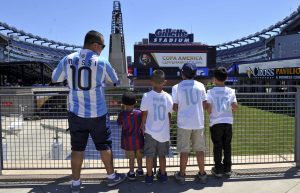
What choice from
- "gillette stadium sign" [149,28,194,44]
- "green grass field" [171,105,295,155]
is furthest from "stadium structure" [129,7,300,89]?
"green grass field" [171,105,295,155]

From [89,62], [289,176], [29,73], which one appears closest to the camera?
[89,62]

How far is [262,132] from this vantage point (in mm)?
6324

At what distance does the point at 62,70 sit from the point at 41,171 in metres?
2.01

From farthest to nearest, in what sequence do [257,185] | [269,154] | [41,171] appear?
[269,154]
[41,171]
[257,185]

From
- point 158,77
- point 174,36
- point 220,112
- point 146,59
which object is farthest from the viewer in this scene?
point 174,36

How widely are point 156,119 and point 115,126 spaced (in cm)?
116

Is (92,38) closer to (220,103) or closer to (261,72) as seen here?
(220,103)


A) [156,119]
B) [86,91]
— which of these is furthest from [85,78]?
[156,119]

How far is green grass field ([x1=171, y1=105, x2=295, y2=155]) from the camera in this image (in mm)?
6105

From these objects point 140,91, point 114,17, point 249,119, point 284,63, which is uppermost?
point 114,17

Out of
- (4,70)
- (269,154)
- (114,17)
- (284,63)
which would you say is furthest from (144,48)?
(269,154)

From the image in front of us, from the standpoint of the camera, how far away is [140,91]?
6000 mm

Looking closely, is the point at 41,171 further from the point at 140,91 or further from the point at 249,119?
the point at 249,119

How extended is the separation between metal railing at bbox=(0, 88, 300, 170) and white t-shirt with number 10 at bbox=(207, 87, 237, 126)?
0.76m
